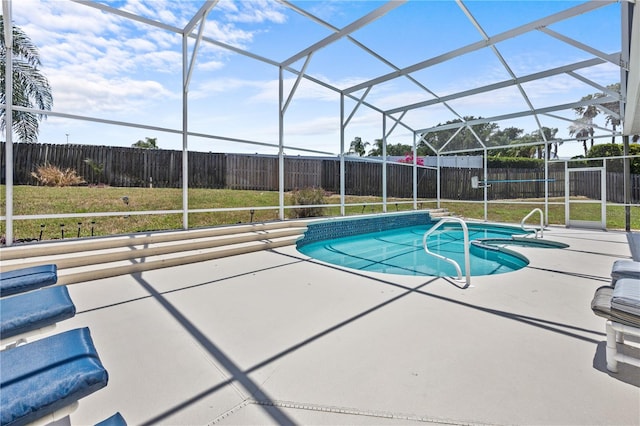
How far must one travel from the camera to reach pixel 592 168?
8.59m

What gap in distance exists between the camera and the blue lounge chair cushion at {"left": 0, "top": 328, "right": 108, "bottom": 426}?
1.07 metres

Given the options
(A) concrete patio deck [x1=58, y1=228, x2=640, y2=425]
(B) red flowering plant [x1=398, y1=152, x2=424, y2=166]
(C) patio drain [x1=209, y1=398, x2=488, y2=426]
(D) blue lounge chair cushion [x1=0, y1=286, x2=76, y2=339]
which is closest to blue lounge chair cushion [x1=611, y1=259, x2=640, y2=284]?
(A) concrete patio deck [x1=58, y1=228, x2=640, y2=425]

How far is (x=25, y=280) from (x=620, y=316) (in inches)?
147

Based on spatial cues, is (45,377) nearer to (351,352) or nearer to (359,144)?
(351,352)

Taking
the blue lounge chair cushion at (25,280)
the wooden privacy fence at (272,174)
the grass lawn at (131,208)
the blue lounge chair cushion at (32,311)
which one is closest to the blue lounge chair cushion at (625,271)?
the blue lounge chair cushion at (32,311)

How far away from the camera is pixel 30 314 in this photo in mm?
1691

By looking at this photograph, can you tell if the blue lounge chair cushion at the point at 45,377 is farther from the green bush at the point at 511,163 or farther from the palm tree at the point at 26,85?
the green bush at the point at 511,163

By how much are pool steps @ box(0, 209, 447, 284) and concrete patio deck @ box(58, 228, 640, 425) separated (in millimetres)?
355

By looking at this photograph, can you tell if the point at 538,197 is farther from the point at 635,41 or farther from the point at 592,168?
the point at 635,41

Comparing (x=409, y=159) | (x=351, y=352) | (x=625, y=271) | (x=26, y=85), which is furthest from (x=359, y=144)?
(x=351, y=352)

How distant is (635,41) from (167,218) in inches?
293

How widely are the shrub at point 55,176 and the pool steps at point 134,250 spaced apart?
129 cm

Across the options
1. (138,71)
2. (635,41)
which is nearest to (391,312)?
(635,41)

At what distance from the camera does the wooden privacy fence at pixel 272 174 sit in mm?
5344
